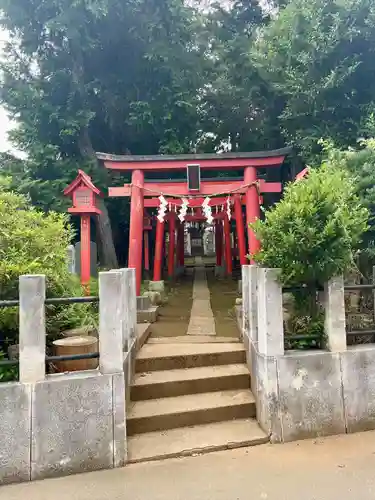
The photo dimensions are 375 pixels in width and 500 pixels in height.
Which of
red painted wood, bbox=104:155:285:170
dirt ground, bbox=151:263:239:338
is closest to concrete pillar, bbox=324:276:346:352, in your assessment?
dirt ground, bbox=151:263:239:338

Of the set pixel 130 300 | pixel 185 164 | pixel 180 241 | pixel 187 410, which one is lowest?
pixel 187 410

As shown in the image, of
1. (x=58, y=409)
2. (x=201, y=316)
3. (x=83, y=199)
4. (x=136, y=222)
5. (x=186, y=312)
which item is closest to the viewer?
Result: (x=58, y=409)

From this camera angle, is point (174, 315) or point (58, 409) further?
point (174, 315)

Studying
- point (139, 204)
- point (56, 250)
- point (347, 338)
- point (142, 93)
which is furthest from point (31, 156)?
point (347, 338)

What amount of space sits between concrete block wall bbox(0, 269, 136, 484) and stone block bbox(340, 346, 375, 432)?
2.41 m

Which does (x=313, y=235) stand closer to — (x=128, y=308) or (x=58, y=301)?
(x=128, y=308)

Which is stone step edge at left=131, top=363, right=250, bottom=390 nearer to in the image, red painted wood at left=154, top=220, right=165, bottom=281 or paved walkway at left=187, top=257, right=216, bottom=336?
paved walkway at left=187, top=257, right=216, bottom=336

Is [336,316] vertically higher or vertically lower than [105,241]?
lower

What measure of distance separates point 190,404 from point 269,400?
0.93 meters

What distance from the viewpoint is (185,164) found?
→ 34.1 ft

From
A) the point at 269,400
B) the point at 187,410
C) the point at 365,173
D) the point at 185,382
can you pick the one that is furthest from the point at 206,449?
the point at 365,173

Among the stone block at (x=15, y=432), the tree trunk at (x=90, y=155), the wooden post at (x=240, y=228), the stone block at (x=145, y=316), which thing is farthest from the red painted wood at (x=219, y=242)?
the stone block at (x=15, y=432)

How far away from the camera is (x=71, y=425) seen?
3502 millimetres

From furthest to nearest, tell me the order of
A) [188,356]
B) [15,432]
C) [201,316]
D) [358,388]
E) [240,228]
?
1. [240,228]
2. [201,316]
3. [188,356]
4. [358,388]
5. [15,432]
